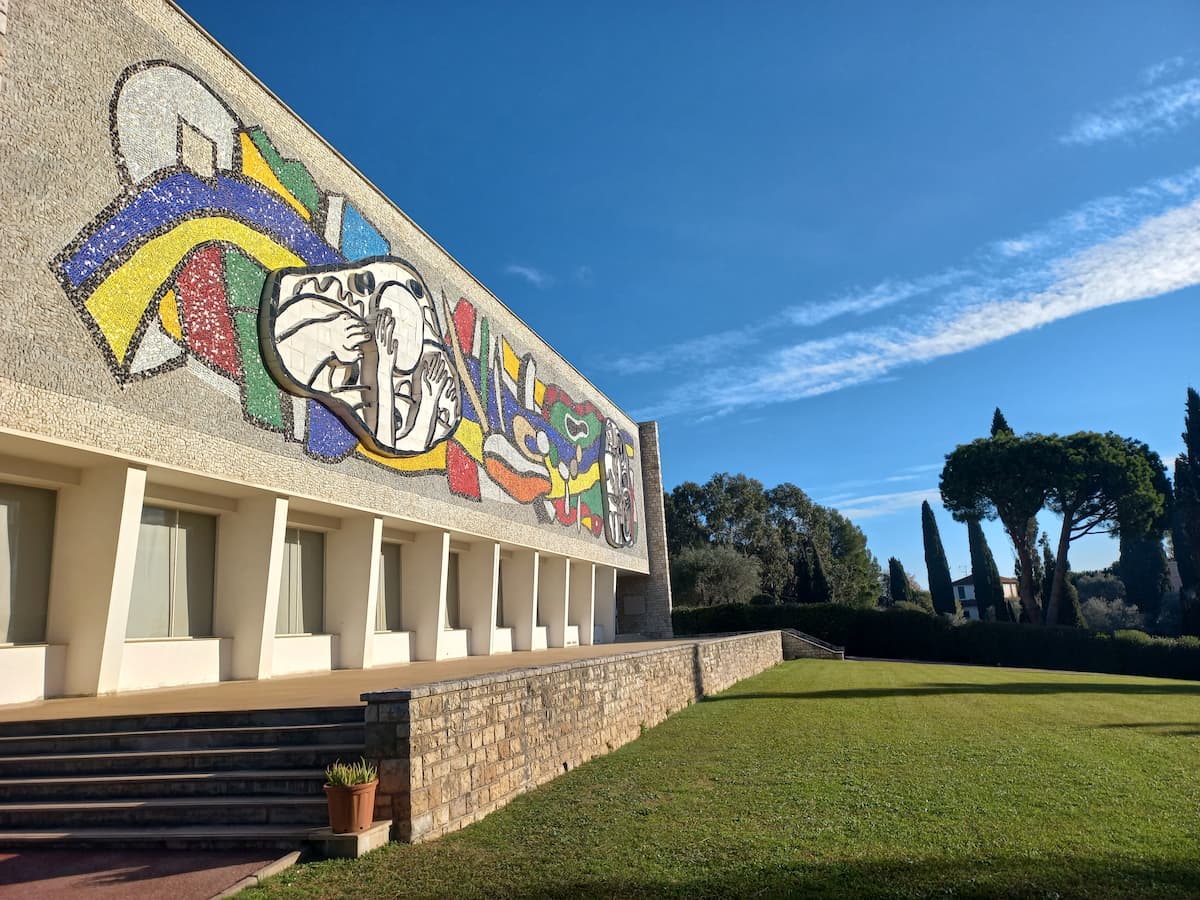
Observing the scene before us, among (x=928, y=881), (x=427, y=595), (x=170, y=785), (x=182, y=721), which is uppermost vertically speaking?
(x=427, y=595)

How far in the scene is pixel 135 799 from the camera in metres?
A: 6.36

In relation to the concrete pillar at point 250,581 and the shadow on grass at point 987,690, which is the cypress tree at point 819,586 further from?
the concrete pillar at point 250,581

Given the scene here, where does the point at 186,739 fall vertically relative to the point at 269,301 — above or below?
below

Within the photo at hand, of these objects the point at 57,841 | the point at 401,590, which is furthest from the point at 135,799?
the point at 401,590

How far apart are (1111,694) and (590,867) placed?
1746 centimetres

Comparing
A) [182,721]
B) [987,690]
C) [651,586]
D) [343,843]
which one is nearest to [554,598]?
[651,586]

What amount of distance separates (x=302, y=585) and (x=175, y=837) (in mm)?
9201

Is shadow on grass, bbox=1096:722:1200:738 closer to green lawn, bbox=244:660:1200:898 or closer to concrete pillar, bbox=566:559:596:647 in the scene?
green lawn, bbox=244:660:1200:898

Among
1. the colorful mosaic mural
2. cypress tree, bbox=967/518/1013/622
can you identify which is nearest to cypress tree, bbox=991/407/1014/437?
cypress tree, bbox=967/518/1013/622

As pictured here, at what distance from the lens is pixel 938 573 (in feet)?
184

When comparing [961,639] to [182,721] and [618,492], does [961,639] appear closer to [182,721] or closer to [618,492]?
[618,492]

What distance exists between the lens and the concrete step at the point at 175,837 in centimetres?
575

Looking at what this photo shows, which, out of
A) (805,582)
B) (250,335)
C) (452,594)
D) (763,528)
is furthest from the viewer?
(763,528)

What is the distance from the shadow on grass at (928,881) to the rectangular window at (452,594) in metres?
16.0
